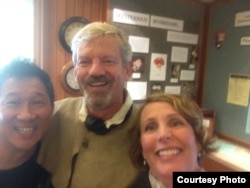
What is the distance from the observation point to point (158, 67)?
7.21ft

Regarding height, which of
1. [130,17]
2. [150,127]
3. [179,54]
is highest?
[130,17]

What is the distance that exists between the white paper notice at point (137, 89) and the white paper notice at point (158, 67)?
0.10 m

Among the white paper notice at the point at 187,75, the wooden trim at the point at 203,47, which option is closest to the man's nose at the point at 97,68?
the white paper notice at the point at 187,75

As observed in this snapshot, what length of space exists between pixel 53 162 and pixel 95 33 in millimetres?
595

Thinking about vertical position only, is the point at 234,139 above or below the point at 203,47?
below

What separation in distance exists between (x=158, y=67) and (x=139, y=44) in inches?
10.6

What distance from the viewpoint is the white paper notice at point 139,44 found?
2043mm

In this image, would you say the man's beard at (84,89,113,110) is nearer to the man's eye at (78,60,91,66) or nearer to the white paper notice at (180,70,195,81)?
the man's eye at (78,60,91,66)

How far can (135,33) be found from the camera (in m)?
2.05

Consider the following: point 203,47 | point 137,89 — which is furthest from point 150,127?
point 203,47

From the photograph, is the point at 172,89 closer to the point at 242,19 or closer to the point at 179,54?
the point at 179,54

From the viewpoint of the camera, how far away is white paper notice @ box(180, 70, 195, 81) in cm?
233

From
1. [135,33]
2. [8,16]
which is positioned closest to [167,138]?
[135,33]

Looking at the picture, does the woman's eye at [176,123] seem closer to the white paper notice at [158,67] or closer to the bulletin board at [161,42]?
the bulletin board at [161,42]
